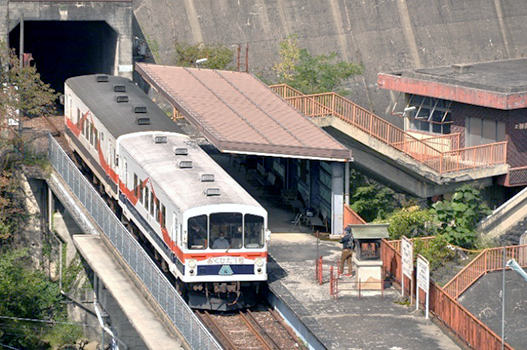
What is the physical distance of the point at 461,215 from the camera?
113ft

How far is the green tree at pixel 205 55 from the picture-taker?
4884cm

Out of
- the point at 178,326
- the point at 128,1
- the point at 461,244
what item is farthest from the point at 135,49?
the point at 178,326

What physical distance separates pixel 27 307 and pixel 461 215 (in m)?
14.5

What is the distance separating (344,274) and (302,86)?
50.5 feet

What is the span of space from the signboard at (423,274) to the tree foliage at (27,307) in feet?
44.9

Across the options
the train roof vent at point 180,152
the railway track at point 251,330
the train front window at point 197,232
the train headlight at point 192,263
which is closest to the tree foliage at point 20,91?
the train roof vent at point 180,152

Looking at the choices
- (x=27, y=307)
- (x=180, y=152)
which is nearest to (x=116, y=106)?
(x=180, y=152)

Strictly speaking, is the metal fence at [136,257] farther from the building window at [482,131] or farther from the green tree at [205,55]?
the building window at [482,131]

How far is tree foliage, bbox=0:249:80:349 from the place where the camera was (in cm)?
3638

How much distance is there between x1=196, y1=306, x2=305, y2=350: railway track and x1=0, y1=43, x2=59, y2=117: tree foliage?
46.8ft

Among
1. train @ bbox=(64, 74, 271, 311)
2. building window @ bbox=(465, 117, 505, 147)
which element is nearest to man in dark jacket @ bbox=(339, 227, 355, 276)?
train @ bbox=(64, 74, 271, 311)

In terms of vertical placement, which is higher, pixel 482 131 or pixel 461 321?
pixel 482 131

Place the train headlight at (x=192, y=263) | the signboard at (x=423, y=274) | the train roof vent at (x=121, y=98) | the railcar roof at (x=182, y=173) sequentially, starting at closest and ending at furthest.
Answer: the signboard at (x=423, y=274) → the train headlight at (x=192, y=263) → the railcar roof at (x=182, y=173) → the train roof vent at (x=121, y=98)

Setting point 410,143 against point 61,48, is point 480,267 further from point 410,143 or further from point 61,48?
point 61,48
